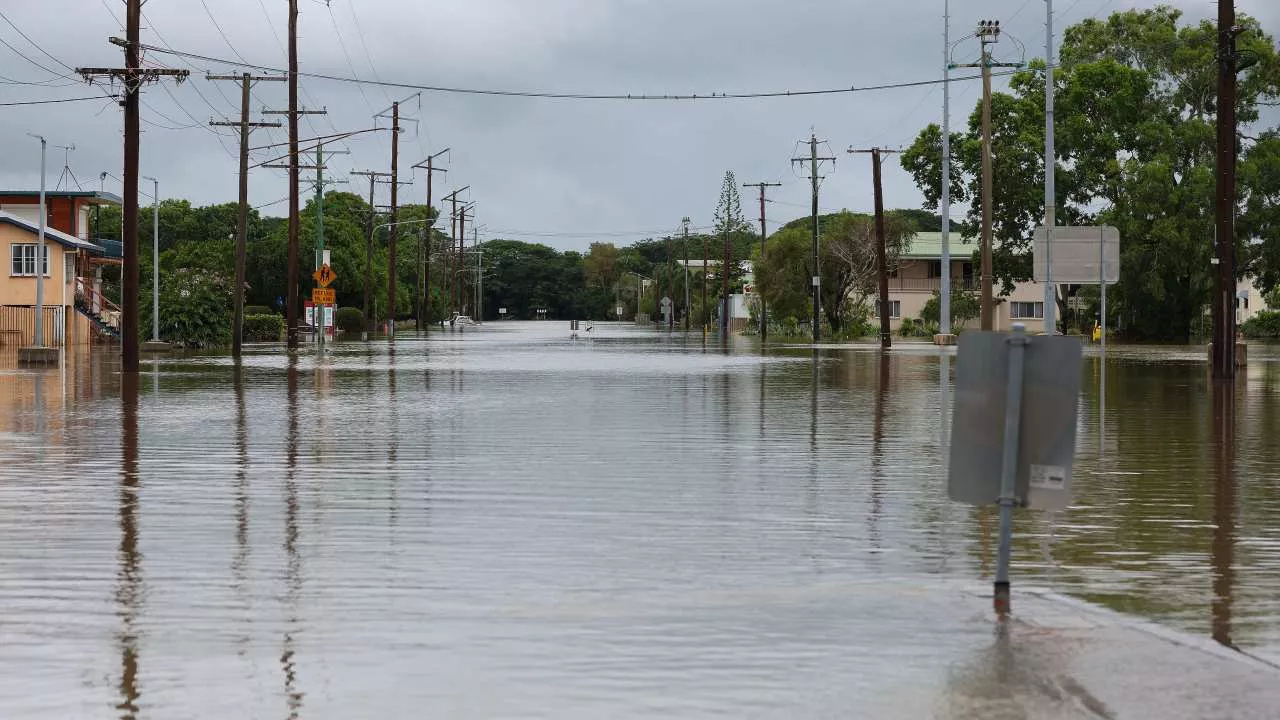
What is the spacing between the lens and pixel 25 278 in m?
69.8

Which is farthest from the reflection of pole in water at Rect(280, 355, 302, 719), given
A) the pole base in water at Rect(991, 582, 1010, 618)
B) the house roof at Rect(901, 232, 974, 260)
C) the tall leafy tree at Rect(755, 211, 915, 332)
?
the house roof at Rect(901, 232, 974, 260)

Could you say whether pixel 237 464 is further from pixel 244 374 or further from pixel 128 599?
pixel 244 374

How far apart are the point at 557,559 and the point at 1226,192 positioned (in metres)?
28.5

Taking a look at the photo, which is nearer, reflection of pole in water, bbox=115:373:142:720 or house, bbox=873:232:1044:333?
reflection of pole in water, bbox=115:373:142:720

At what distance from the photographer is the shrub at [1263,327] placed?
9569cm

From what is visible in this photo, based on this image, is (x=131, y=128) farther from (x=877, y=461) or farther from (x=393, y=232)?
(x=393, y=232)

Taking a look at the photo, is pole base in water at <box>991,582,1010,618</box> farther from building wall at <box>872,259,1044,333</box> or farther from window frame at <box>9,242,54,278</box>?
building wall at <box>872,259,1044,333</box>

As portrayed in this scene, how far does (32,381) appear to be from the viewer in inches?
1371

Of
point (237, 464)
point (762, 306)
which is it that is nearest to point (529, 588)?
point (237, 464)

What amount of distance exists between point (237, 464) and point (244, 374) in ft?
74.9

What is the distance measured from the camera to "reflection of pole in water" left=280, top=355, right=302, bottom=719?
22.0 ft

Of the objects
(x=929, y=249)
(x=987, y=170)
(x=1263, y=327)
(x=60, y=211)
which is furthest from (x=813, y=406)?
(x=929, y=249)

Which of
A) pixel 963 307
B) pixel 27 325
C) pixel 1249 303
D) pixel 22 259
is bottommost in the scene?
pixel 27 325

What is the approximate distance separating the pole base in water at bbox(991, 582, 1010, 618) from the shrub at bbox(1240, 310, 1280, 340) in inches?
3625
